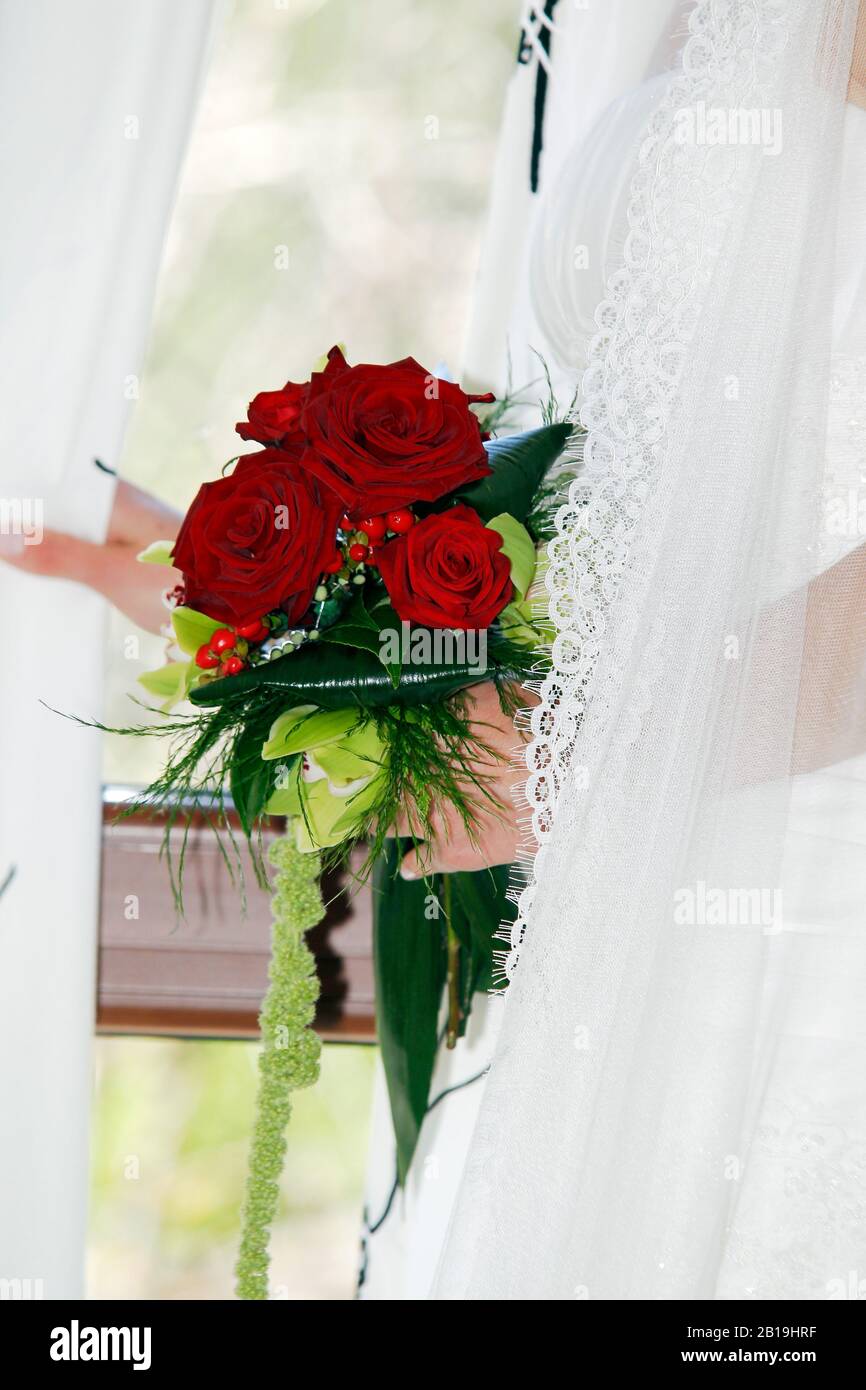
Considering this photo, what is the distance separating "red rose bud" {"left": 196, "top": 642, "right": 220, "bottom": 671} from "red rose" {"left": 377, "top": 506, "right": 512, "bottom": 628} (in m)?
0.11

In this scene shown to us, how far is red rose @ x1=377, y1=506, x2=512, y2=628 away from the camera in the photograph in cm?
54

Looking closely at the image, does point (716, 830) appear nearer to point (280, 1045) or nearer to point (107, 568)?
point (280, 1045)

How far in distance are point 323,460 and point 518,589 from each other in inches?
5.1

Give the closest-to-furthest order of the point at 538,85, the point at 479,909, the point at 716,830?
the point at 716,830 → the point at 479,909 → the point at 538,85

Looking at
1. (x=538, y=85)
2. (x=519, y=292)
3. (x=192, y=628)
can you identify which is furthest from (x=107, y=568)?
(x=538, y=85)

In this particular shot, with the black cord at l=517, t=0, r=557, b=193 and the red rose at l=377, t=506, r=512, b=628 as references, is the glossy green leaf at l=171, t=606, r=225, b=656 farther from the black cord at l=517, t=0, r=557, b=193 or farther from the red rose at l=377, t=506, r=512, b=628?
the black cord at l=517, t=0, r=557, b=193

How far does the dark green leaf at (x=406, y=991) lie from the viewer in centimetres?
79

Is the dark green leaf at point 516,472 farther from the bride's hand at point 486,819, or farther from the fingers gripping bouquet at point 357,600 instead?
the bride's hand at point 486,819

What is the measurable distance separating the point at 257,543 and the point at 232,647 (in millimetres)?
65

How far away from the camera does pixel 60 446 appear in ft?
2.52

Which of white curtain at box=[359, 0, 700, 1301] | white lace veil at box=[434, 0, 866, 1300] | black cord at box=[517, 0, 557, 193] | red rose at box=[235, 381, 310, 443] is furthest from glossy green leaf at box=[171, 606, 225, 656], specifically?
black cord at box=[517, 0, 557, 193]

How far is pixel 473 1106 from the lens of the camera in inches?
34.6
